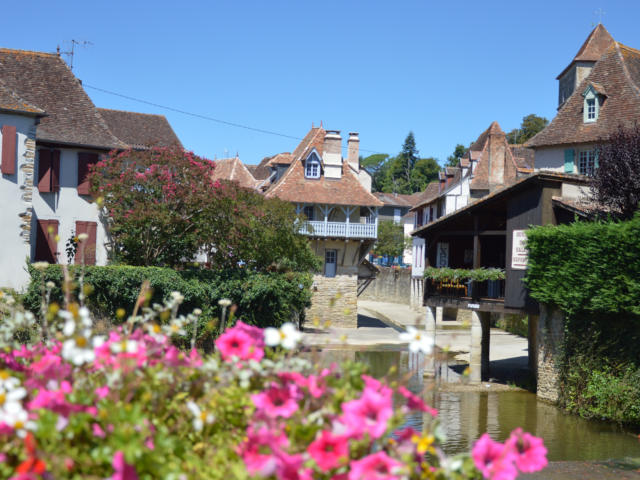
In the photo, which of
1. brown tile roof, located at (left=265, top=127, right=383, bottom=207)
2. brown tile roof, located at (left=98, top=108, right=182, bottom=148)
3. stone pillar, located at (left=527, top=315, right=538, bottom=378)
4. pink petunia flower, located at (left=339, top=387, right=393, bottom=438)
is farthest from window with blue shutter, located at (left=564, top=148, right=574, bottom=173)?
pink petunia flower, located at (left=339, top=387, right=393, bottom=438)

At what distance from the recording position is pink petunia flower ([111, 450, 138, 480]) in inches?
132

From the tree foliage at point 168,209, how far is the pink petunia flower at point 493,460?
2302 centimetres

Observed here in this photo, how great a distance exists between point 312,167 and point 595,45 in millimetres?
18398

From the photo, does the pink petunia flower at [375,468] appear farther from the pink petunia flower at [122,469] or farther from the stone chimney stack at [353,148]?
the stone chimney stack at [353,148]

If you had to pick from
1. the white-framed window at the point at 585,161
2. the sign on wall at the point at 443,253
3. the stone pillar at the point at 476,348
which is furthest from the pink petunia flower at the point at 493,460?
the white-framed window at the point at 585,161

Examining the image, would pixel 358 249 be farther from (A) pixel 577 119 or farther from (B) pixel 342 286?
(A) pixel 577 119

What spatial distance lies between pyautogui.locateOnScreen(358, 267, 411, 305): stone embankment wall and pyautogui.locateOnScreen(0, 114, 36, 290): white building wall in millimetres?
37431

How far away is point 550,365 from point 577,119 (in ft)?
56.9

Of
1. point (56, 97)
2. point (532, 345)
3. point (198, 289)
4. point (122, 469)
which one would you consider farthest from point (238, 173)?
point (122, 469)

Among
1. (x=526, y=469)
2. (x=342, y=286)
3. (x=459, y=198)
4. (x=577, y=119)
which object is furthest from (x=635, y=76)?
(x=526, y=469)

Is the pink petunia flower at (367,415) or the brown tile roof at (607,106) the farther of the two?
the brown tile roof at (607,106)

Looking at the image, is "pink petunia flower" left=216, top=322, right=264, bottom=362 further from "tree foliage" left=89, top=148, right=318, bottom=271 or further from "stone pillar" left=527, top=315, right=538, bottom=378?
"stone pillar" left=527, top=315, right=538, bottom=378

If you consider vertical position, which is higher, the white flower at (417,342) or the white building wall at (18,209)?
the white building wall at (18,209)

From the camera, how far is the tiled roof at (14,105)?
23984mm
